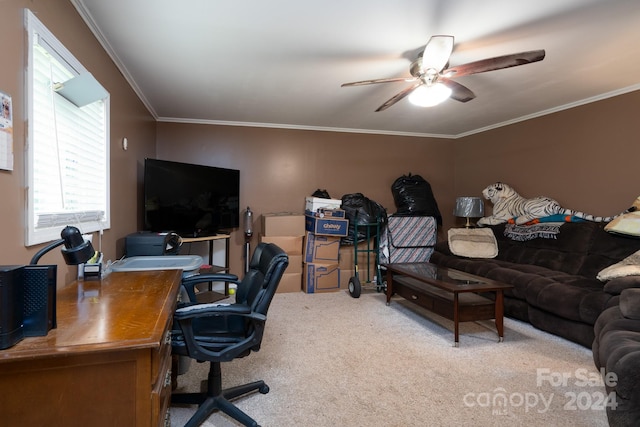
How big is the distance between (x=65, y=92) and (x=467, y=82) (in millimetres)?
3082

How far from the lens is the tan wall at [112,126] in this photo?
125 cm

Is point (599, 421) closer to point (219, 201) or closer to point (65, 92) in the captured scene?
point (65, 92)

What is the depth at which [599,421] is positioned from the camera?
175cm

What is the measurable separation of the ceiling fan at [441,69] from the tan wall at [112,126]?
5.59 ft

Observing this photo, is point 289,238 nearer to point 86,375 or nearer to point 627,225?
point 86,375

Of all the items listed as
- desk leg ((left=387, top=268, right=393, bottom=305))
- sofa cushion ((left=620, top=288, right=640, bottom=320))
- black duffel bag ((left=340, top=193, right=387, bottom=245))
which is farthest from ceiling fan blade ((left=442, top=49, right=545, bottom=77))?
black duffel bag ((left=340, top=193, right=387, bottom=245))

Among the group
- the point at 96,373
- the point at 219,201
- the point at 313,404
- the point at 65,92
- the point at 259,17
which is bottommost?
the point at 313,404

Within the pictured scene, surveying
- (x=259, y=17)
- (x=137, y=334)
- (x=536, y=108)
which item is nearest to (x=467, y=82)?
(x=536, y=108)

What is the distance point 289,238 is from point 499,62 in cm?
302

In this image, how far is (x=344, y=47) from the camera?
2350mm

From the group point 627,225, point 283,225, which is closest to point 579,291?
point 627,225

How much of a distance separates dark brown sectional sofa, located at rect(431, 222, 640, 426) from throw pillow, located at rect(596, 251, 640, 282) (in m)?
0.08

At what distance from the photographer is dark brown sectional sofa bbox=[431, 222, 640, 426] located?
1601 millimetres

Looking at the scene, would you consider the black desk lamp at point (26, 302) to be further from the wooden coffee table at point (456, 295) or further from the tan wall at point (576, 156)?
the tan wall at point (576, 156)
